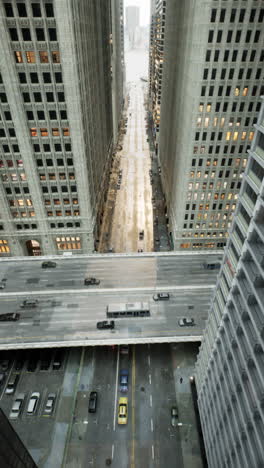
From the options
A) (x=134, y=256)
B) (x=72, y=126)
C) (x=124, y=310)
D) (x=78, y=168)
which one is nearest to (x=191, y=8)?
(x=72, y=126)

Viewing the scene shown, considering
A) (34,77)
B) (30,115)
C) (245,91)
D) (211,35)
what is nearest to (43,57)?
(34,77)

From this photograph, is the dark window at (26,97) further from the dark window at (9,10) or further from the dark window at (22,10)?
the dark window at (22,10)

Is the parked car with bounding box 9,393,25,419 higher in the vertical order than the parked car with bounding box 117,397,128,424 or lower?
lower

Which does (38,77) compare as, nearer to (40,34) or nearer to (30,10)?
(40,34)

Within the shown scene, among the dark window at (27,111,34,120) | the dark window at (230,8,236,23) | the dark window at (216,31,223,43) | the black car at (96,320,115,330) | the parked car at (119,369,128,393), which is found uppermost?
the dark window at (230,8,236,23)

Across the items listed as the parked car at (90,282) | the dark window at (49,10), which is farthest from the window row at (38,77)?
the parked car at (90,282)

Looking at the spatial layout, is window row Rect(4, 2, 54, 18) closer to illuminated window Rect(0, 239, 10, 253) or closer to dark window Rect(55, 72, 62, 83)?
dark window Rect(55, 72, 62, 83)

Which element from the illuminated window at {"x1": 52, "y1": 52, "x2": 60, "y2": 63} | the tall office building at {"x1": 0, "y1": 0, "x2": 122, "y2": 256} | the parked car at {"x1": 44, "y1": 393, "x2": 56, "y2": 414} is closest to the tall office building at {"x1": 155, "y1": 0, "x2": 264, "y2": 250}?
the tall office building at {"x1": 0, "y1": 0, "x2": 122, "y2": 256}

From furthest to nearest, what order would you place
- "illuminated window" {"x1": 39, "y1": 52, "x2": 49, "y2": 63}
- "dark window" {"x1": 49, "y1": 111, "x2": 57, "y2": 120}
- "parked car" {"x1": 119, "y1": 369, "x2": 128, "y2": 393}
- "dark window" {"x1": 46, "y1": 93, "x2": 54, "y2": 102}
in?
"dark window" {"x1": 49, "y1": 111, "x2": 57, "y2": 120} → "dark window" {"x1": 46, "y1": 93, "x2": 54, "y2": 102} → "illuminated window" {"x1": 39, "y1": 52, "x2": 49, "y2": 63} → "parked car" {"x1": 119, "y1": 369, "x2": 128, "y2": 393}
